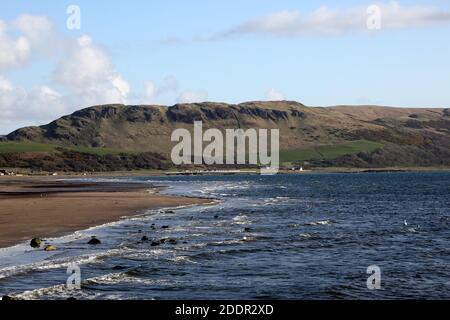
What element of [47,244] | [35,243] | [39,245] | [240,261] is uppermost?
[35,243]

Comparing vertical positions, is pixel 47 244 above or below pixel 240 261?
above

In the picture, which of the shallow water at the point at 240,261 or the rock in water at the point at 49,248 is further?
the rock in water at the point at 49,248

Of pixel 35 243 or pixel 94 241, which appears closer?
pixel 35 243

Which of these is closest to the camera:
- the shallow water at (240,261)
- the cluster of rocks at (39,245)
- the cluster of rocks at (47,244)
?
the shallow water at (240,261)

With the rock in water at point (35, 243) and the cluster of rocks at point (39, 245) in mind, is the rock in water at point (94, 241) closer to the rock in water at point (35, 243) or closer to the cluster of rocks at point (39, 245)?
the cluster of rocks at point (39, 245)

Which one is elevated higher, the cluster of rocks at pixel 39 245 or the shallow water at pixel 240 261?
the cluster of rocks at pixel 39 245

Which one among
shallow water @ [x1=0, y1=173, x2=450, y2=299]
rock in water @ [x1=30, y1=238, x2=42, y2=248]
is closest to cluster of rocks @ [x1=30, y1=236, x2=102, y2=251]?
rock in water @ [x1=30, y1=238, x2=42, y2=248]

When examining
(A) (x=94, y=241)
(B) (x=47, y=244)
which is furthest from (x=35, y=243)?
(A) (x=94, y=241)

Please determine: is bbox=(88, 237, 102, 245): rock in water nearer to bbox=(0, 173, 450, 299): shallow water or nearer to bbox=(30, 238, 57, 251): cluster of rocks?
bbox=(0, 173, 450, 299): shallow water

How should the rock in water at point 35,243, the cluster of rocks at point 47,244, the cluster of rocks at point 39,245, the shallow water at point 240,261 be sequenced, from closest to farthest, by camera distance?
1. the shallow water at point 240,261
2. the cluster of rocks at point 39,245
3. the cluster of rocks at point 47,244
4. the rock in water at point 35,243

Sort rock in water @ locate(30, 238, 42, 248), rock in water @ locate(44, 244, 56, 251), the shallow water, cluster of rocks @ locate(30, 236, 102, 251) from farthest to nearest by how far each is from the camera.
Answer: rock in water @ locate(30, 238, 42, 248)
cluster of rocks @ locate(30, 236, 102, 251)
rock in water @ locate(44, 244, 56, 251)
the shallow water

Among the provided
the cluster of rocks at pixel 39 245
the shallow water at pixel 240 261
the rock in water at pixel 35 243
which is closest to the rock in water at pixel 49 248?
the cluster of rocks at pixel 39 245

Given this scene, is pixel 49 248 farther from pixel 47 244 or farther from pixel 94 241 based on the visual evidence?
pixel 94 241
